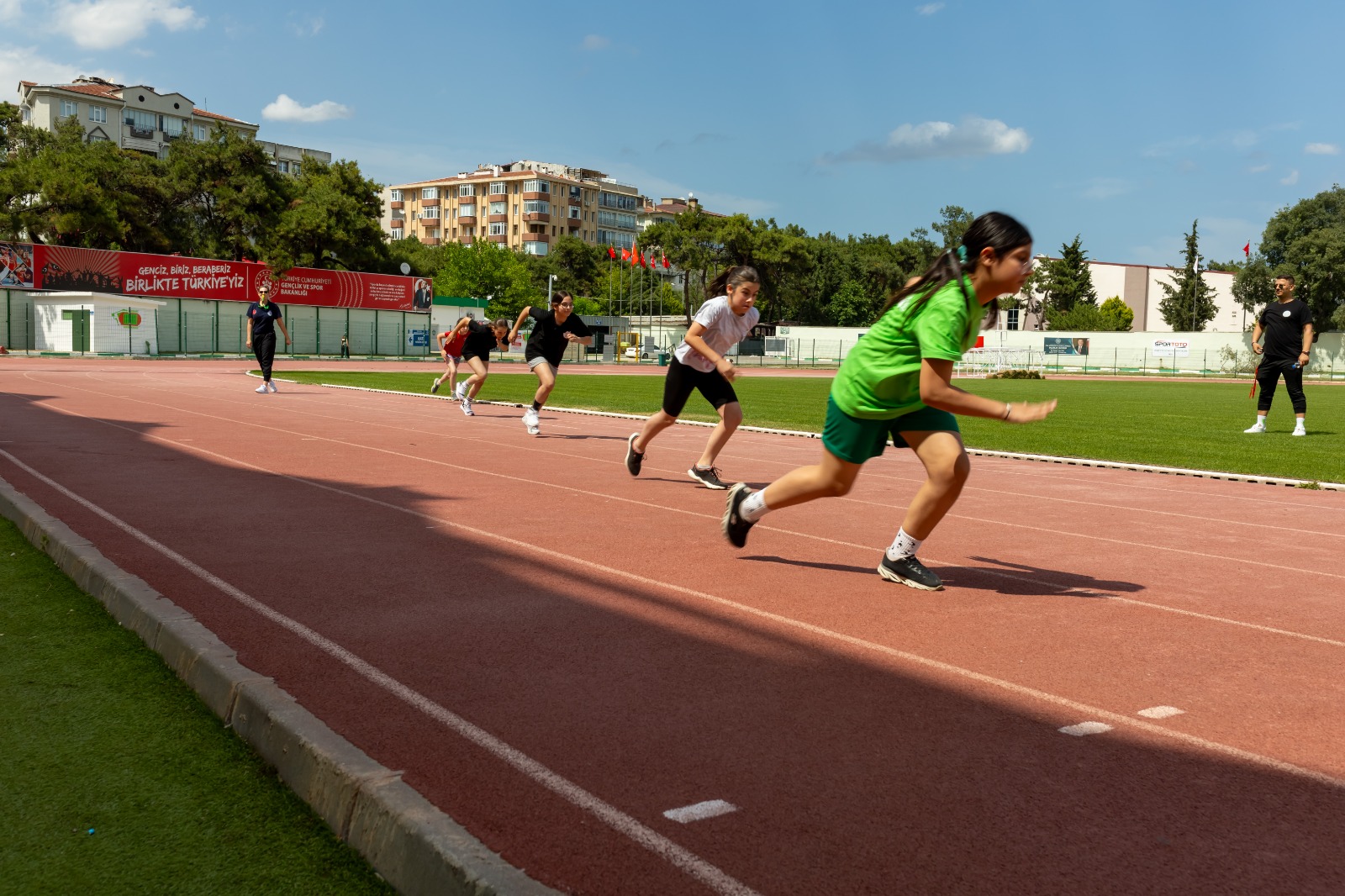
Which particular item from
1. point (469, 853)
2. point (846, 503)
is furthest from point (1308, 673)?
point (846, 503)

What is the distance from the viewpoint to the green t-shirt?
545 centimetres

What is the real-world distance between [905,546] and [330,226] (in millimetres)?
65924

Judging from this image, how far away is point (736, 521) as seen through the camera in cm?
673

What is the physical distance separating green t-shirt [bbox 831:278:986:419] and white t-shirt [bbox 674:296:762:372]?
11.4ft

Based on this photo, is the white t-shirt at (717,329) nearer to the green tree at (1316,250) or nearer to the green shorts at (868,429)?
the green shorts at (868,429)

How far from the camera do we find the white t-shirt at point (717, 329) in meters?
9.52

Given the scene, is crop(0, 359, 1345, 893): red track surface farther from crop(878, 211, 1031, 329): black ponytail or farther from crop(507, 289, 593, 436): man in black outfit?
crop(507, 289, 593, 436): man in black outfit

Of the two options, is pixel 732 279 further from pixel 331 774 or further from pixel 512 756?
pixel 331 774

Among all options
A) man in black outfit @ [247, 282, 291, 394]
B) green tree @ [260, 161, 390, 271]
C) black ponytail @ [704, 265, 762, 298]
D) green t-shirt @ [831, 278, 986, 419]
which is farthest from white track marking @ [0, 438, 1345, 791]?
green tree @ [260, 161, 390, 271]

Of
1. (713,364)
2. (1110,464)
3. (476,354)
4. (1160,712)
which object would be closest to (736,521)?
(1160,712)

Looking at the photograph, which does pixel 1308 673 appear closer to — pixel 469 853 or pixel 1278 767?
pixel 1278 767

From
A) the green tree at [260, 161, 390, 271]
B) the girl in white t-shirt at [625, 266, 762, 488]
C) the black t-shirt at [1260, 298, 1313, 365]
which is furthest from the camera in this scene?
the green tree at [260, 161, 390, 271]

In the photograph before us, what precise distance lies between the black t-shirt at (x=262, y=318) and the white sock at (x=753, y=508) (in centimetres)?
1724

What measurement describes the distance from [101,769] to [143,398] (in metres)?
19.0
